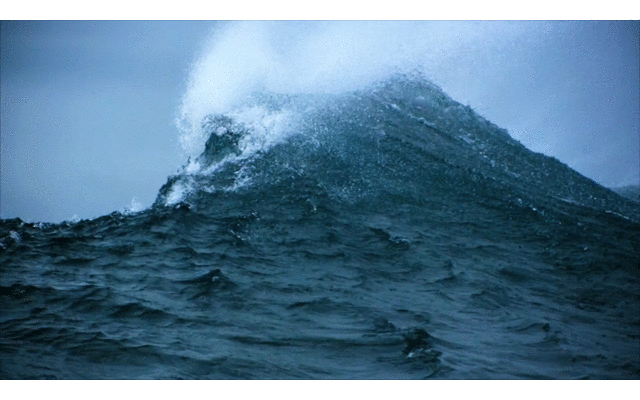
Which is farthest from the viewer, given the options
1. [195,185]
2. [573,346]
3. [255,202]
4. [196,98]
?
[196,98]

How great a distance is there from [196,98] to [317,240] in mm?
5339

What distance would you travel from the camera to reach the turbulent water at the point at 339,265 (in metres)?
3.24

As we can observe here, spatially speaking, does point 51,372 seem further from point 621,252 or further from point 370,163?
point 621,252

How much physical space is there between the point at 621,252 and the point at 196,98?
7772mm

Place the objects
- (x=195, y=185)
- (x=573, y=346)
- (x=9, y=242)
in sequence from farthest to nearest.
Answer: (x=195, y=185), (x=9, y=242), (x=573, y=346)

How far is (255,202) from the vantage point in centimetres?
642

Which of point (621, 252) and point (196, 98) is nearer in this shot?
point (621, 252)

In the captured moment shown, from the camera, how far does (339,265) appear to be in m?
4.90

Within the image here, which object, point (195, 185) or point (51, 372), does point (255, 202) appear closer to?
point (195, 185)

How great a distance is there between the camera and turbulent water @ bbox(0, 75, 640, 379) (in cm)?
324

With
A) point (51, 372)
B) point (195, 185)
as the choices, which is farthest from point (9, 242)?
point (51, 372)

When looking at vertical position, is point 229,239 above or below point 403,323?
above

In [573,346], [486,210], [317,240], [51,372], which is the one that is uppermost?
[486,210]

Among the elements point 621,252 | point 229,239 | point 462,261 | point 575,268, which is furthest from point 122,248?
point 621,252
